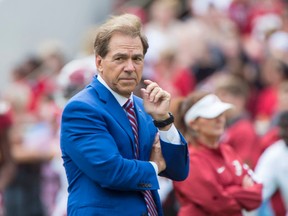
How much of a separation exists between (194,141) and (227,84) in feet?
10.1

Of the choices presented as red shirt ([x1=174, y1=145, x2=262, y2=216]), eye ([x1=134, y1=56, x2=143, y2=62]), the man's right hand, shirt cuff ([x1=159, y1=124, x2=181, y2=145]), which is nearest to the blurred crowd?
red shirt ([x1=174, y1=145, x2=262, y2=216])

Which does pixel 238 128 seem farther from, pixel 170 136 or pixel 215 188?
pixel 170 136

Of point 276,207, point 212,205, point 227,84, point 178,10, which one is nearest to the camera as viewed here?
point 212,205

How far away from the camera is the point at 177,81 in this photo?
1391cm

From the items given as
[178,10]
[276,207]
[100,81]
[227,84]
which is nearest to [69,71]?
[227,84]

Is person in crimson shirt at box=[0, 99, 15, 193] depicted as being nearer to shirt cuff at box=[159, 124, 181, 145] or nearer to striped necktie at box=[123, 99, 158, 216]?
striped necktie at box=[123, 99, 158, 216]

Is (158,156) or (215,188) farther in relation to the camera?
(215,188)

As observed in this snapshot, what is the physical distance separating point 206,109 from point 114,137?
161 cm

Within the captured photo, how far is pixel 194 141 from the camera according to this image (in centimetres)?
805

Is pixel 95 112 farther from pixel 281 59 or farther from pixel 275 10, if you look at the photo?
pixel 275 10

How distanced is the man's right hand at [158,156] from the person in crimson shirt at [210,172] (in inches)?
43.6

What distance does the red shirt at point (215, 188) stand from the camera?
305 inches

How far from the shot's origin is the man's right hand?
6.64 meters

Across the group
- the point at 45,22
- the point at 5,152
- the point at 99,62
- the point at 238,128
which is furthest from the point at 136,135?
the point at 45,22
